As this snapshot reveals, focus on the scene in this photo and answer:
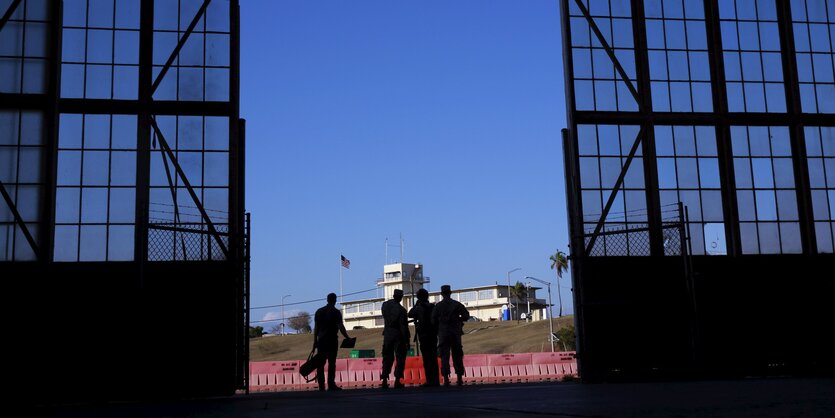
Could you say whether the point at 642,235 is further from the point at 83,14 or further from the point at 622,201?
the point at 83,14

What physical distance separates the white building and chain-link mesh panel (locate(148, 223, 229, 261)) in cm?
9258

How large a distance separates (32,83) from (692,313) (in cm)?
1320

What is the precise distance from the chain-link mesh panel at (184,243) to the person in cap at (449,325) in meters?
4.20

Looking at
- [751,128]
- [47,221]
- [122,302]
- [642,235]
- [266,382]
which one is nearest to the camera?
[122,302]

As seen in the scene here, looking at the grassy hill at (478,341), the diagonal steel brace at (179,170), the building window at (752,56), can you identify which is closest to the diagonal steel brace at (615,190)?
the building window at (752,56)

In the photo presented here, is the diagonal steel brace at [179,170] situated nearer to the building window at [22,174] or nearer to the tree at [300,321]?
the building window at [22,174]

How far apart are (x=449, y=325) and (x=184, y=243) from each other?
16.9ft

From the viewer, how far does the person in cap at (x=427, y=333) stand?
1571 cm

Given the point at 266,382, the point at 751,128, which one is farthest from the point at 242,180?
the point at 266,382

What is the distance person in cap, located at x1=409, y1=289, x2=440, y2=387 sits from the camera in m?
15.7

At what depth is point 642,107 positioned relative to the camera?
65.5ft

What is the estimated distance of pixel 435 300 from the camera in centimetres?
12412

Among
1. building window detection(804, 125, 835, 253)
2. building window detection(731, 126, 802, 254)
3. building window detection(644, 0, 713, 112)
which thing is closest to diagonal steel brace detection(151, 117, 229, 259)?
building window detection(644, 0, 713, 112)

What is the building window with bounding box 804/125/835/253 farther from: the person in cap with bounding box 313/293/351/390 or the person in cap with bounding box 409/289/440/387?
the person in cap with bounding box 313/293/351/390
